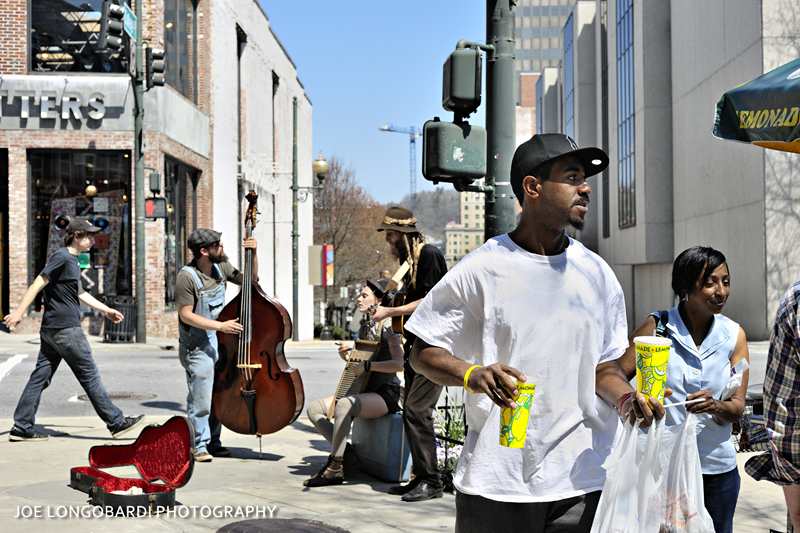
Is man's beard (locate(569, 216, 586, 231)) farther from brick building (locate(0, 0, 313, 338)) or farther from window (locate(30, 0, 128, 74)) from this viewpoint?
window (locate(30, 0, 128, 74))

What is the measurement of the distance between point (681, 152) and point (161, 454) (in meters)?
31.1

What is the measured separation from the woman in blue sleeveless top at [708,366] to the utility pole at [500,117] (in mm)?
2935

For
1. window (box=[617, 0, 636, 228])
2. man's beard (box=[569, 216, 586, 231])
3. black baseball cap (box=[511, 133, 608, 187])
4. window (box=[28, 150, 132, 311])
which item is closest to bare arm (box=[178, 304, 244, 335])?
black baseball cap (box=[511, 133, 608, 187])

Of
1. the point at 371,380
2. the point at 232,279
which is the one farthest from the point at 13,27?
the point at 371,380

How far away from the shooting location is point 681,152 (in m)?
33.1

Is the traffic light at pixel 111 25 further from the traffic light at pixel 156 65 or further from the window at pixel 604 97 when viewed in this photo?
the window at pixel 604 97

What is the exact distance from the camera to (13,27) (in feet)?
66.9

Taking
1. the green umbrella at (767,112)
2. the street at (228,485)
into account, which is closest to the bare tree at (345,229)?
the street at (228,485)

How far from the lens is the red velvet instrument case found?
5160 millimetres

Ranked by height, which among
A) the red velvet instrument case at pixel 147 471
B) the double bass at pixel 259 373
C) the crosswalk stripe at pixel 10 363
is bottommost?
the crosswalk stripe at pixel 10 363

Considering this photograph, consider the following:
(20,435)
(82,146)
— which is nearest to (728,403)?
(20,435)

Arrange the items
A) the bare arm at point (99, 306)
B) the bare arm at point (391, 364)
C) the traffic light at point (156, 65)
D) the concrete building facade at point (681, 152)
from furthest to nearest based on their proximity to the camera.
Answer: the concrete building facade at point (681, 152) → the traffic light at point (156, 65) → the bare arm at point (99, 306) → the bare arm at point (391, 364)

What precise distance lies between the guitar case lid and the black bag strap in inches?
116

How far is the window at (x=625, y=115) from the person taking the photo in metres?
38.2
